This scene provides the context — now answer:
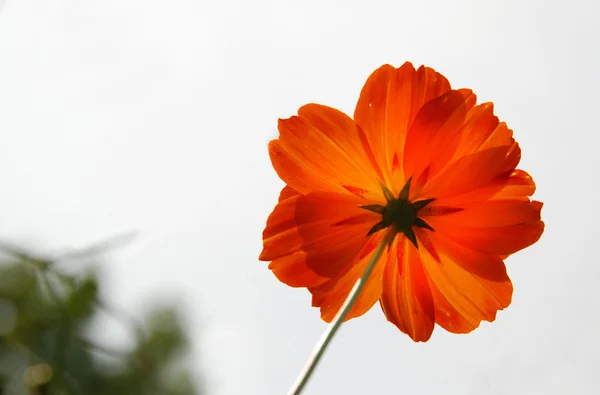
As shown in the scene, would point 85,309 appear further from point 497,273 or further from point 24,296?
point 497,273

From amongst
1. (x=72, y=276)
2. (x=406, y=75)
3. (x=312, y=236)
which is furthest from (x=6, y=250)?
(x=406, y=75)

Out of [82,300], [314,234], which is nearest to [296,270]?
[314,234]

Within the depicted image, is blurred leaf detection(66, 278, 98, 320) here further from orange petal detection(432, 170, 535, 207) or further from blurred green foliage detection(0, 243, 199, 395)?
orange petal detection(432, 170, 535, 207)

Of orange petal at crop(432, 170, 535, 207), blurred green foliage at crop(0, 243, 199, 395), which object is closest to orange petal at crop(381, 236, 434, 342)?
orange petal at crop(432, 170, 535, 207)

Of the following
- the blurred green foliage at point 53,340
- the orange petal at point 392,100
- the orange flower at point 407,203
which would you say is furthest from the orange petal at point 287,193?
the blurred green foliage at point 53,340

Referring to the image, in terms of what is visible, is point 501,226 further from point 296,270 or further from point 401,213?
point 296,270

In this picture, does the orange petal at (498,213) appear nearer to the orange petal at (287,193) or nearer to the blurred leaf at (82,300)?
the orange petal at (287,193)
